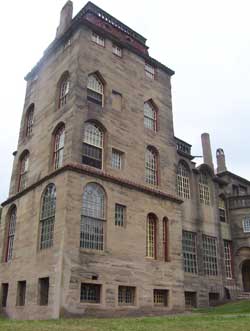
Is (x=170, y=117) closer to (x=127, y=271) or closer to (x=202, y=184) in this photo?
(x=202, y=184)

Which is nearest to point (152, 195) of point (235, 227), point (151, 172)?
point (151, 172)

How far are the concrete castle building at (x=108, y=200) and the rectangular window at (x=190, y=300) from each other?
8 centimetres

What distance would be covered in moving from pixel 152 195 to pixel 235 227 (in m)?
12.1

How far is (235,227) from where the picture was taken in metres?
35.0

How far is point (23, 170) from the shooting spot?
3014 cm

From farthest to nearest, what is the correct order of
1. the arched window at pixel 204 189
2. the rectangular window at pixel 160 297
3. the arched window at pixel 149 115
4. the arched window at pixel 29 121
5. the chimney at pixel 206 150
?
the chimney at pixel 206 150, the arched window at pixel 204 189, the arched window at pixel 29 121, the arched window at pixel 149 115, the rectangular window at pixel 160 297

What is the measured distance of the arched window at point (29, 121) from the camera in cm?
3098

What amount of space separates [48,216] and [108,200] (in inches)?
156

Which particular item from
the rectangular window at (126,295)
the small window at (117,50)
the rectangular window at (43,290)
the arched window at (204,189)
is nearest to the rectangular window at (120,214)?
the rectangular window at (126,295)

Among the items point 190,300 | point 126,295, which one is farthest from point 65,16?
point 190,300

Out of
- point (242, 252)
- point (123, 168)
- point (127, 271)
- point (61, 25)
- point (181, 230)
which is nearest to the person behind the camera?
point (127, 271)

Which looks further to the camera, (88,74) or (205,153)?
(205,153)

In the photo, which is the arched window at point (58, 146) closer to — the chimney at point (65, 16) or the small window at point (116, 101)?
the small window at point (116, 101)

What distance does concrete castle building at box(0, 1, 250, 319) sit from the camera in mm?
22047
